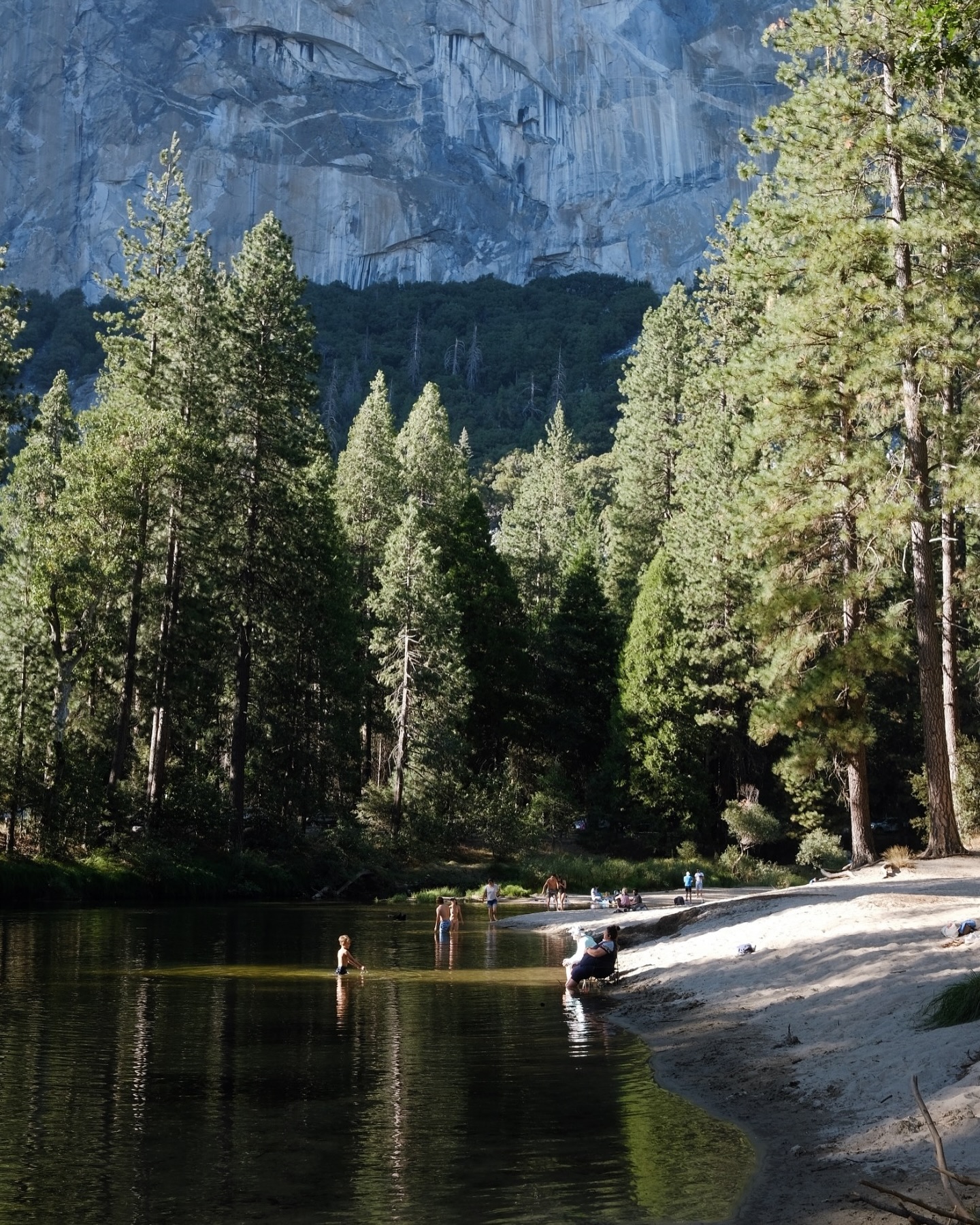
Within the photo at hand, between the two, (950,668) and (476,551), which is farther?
(476,551)

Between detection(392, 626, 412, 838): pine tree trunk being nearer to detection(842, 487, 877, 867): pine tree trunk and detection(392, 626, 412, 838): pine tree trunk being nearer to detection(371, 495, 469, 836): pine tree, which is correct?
detection(371, 495, 469, 836): pine tree

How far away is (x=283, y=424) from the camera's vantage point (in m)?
45.4

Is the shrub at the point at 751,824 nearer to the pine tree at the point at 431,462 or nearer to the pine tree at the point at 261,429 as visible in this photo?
the pine tree at the point at 261,429

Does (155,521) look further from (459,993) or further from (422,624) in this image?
(459,993)

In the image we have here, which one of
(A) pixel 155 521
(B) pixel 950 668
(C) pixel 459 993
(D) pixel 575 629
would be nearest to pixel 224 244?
(D) pixel 575 629

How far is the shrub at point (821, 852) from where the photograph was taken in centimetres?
4378

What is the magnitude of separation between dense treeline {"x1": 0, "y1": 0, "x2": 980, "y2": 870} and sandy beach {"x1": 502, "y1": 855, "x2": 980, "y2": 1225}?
687 cm

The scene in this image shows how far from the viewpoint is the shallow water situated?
7777 mm

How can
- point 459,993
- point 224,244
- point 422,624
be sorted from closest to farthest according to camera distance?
point 459,993
point 422,624
point 224,244

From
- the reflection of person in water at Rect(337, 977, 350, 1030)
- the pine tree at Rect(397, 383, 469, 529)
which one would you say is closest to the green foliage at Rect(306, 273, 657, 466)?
the pine tree at Rect(397, 383, 469, 529)

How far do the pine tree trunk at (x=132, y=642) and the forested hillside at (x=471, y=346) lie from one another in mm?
87533

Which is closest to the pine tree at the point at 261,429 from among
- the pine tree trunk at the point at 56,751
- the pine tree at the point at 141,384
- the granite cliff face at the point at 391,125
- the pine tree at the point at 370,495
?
the pine tree at the point at 141,384

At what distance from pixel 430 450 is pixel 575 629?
14131 millimetres

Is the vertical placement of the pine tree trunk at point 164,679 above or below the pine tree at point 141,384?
below
